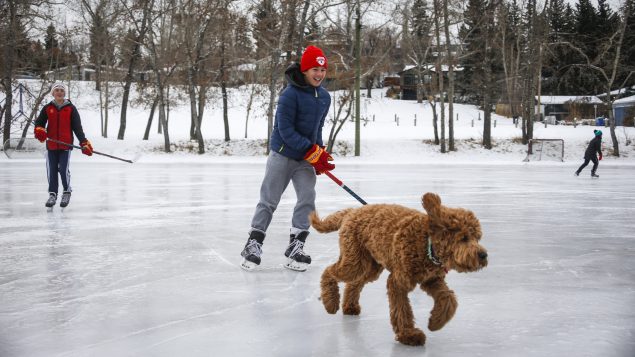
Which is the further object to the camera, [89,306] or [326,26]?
[326,26]

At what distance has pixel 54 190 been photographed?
9969 mm

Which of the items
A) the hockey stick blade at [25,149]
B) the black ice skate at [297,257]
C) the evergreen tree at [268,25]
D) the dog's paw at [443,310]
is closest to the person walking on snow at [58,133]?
the black ice skate at [297,257]

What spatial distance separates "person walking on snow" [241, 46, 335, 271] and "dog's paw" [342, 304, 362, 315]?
4.60 feet

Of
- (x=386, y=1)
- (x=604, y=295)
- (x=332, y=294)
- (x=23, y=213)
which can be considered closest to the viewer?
→ (x=332, y=294)

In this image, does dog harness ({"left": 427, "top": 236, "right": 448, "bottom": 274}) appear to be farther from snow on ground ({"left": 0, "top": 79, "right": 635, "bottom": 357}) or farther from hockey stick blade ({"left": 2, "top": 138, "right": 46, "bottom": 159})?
hockey stick blade ({"left": 2, "top": 138, "right": 46, "bottom": 159})

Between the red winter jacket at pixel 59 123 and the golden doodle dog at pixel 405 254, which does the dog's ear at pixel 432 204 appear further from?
the red winter jacket at pixel 59 123

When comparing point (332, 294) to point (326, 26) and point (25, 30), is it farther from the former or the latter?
point (25, 30)

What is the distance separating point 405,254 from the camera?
326 cm

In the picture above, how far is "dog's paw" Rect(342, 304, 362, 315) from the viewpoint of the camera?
159 inches

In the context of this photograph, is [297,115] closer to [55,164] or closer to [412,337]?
[412,337]

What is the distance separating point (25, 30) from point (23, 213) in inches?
1001

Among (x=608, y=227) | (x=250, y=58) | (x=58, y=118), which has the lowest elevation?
(x=608, y=227)

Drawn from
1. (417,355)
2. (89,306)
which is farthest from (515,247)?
(89,306)

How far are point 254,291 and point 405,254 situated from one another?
Answer: 1.82 metres
